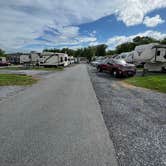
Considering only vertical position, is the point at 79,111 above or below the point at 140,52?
below

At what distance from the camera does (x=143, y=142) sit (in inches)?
140

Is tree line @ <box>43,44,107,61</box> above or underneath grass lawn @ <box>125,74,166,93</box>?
above

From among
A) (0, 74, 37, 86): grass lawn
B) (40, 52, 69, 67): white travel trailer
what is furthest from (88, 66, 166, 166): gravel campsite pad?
(40, 52, 69, 67): white travel trailer

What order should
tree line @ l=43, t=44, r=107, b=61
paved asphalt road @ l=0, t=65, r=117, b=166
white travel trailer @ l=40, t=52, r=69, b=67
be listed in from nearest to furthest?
1. paved asphalt road @ l=0, t=65, r=117, b=166
2. white travel trailer @ l=40, t=52, r=69, b=67
3. tree line @ l=43, t=44, r=107, b=61

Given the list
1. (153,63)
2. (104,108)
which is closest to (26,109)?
(104,108)

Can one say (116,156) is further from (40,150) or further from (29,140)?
(29,140)

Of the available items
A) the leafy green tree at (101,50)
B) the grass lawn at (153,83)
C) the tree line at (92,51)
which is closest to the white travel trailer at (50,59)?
the grass lawn at (153,83)

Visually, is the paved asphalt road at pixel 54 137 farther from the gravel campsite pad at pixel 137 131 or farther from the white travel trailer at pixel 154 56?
the white travel trailer at pixel 154 56

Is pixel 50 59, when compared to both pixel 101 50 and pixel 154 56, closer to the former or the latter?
pixel 154 56

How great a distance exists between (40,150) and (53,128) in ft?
3.49

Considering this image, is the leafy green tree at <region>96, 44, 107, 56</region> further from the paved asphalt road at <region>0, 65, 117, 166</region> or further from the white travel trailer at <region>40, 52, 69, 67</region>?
the paved asphalt road at <region>0, 65, 117, 166</region>

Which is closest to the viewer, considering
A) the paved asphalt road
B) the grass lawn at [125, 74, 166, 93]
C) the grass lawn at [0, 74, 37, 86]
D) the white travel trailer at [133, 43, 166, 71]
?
the paved asphalt road

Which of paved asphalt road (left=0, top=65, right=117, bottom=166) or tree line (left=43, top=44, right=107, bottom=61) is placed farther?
tree line (left=43, top=44, right=107, bottom=61)

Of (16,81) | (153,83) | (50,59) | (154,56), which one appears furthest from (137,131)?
(50,59)
